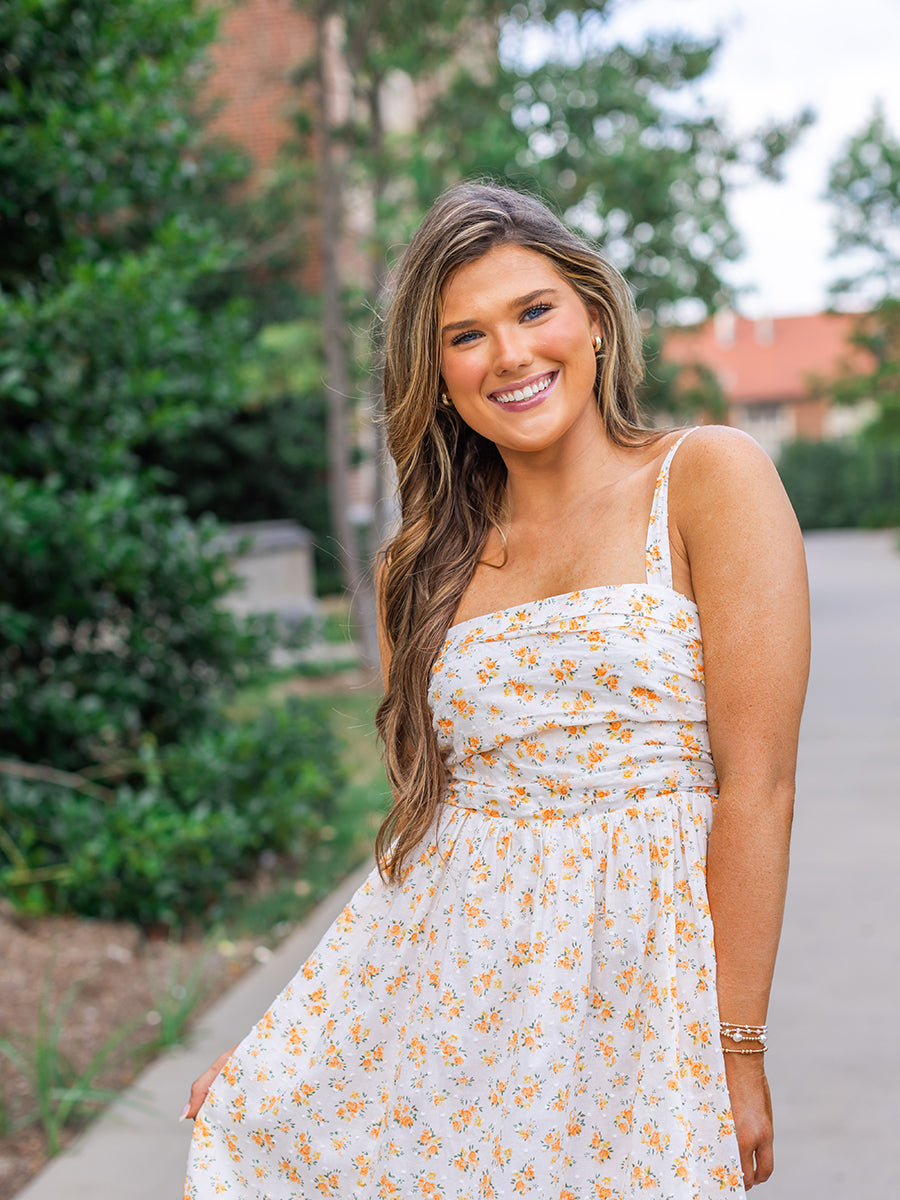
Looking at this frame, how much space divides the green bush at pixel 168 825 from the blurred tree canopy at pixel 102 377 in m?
0.31

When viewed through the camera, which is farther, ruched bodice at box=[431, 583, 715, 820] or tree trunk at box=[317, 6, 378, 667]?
tree trunk at box=[317, 6, 378, 667]

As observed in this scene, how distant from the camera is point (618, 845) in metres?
1.81

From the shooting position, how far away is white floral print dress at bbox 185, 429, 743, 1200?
176 cm

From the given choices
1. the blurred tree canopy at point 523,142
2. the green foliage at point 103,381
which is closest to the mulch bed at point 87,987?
the green foliage at point 103,381

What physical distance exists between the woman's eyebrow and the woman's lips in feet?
0.37

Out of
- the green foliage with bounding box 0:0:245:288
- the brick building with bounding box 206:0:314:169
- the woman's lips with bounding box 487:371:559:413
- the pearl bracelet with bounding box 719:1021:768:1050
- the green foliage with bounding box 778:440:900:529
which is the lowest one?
the green foliage with bounding box 778:440:900:529

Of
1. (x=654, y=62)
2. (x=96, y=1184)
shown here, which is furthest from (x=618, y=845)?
(x=654, y=62)

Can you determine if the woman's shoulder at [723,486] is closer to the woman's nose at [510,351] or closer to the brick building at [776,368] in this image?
the woman's nose at [510,351]

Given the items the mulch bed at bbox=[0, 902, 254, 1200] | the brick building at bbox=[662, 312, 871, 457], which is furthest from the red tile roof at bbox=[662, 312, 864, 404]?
the mulch bed at bbox=[0, 902, 254, 1200]

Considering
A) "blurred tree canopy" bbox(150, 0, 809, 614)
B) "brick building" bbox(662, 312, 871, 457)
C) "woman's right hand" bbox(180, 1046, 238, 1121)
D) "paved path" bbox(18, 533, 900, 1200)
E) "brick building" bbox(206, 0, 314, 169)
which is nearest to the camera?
"woman's right hand" bbox(180, 1046, 238, 1121)

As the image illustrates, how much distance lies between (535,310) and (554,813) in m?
0.78

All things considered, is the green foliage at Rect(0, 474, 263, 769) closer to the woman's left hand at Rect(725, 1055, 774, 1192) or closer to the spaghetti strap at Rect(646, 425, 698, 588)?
the spaghetti strap at Rect(646, 425, 698, 588)

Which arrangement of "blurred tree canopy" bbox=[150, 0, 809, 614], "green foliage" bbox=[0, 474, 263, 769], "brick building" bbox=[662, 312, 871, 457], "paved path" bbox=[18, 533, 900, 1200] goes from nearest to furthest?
"paved path" bbox=[18, 533, 900, 1200] < "green foliage" bbox=[0, 474, 263, 769] < "blurred tree canopy" bbox=[150, 0, 809, 614] < "brick building" bbox=[662, 312, 871, 457]

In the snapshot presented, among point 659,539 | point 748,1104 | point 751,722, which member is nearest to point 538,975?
point 748,1104
